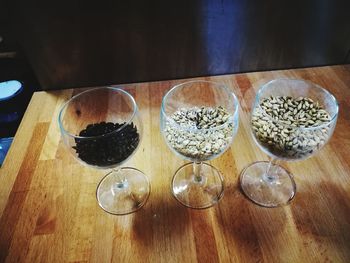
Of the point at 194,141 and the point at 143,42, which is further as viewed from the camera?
the point at 143,42

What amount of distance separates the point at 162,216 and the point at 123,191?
0.40 ft

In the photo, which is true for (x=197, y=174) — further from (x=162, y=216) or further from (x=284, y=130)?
(x=284, y=130)

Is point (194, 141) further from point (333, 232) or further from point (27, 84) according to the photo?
point (27, 84)

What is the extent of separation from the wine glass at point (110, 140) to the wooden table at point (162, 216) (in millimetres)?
26

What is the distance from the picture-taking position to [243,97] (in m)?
0.82

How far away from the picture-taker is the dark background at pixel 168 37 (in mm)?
747

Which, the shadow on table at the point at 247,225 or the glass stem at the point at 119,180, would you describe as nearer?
the shadow on table at the point at 247,225

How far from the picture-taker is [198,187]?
64 centimetres

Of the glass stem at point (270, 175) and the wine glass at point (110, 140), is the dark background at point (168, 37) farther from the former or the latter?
the glass stem at point (270, 175)

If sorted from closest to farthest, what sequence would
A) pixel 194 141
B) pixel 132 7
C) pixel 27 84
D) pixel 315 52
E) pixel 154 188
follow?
pixel 194 141 < pixel 154 188 < pixel 132 7 < pixel 315 52 < pixel 27 84

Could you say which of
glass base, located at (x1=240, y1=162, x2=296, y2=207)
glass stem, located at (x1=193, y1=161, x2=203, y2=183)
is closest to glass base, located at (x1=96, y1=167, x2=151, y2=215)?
glass stem, located at (x1=193, y1=161, x2=203, y2=183)

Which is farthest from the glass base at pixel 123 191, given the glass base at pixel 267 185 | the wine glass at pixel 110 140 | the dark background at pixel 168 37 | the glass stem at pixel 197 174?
the dark background at pixel 168 37

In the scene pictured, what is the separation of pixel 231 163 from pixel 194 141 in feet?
0.69

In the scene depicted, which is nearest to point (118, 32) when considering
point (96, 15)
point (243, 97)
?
point (96, 15)
